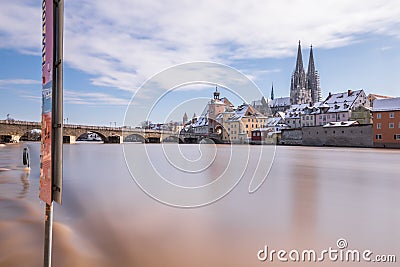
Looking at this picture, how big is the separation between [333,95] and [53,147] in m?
74.2

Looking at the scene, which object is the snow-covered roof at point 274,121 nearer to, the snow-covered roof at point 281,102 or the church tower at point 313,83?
the snow-covered roof at point 281,102

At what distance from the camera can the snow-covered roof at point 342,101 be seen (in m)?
62.6

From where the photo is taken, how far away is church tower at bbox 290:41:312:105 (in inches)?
3917

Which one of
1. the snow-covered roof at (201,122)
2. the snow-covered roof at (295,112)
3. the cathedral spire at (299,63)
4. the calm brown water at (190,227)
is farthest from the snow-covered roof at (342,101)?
the calm brown water at (190,227)

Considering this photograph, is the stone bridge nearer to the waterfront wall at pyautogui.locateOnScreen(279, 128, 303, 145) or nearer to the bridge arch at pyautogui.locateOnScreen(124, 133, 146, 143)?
the bridge arch at pyautogui.locateOnScreen(124, 133, 146, 143)

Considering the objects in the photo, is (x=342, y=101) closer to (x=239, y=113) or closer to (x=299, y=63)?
(x=239, y=113)

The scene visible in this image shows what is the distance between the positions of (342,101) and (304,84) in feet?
134

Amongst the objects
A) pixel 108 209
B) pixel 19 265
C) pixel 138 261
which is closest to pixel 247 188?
pixel 108 209

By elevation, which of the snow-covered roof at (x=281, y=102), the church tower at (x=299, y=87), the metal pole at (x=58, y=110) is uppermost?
the church tower at (x=299, y=87)

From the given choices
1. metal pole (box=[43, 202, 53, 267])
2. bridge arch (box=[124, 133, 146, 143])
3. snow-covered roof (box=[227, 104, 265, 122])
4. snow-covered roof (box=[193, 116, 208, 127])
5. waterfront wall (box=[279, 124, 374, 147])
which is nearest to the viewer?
metal pole (box=[43, 202, 53, 267])

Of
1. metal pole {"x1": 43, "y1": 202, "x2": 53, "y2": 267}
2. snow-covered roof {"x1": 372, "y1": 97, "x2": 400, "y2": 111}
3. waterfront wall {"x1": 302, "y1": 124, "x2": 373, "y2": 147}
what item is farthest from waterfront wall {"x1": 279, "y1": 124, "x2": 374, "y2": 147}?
metal pole {"x1": 43, "y1": 202, "x2": 53, "y2": 267}

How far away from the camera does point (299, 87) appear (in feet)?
337

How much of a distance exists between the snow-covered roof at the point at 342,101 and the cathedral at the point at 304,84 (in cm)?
3187

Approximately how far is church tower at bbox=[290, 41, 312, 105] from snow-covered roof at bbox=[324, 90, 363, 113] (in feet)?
101
